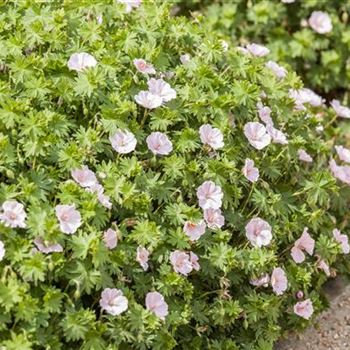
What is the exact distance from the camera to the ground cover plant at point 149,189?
9.79 ft

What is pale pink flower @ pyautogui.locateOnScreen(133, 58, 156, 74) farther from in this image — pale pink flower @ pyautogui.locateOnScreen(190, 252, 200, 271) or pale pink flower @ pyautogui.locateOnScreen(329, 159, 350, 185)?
pale pink flower @ pyautogui.locateOnScreen(329, 159, 350, 185)

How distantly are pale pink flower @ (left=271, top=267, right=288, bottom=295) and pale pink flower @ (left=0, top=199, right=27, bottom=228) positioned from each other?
3.32ft

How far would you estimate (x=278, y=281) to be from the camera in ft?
11.4

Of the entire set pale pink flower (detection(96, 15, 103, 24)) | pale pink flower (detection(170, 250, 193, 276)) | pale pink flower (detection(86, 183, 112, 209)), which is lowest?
pale pink flower (detection(170, 250, 193, 276))

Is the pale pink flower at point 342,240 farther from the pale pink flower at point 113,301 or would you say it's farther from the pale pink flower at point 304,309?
the pale pink flower at point 113,301

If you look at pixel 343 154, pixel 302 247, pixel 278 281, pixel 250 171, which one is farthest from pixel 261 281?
pixel 343 154

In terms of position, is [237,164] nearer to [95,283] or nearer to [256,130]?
[256,130]

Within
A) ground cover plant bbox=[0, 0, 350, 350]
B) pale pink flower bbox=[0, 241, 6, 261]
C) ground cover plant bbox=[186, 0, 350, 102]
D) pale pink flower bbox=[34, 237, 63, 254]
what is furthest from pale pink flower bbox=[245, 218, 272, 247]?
ground cover plant bbox=[186, 0, 350, 102]

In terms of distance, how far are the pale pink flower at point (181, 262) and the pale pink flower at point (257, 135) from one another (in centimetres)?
59

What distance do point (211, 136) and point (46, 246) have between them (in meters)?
0.82

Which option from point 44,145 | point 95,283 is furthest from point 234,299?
point 44,145

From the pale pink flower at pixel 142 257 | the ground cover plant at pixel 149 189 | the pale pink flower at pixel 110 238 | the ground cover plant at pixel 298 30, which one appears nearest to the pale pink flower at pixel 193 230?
the ground cover plant at pixel 149 189

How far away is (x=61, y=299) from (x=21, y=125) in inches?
24.6

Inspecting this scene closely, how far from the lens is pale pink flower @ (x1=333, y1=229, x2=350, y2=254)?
3822mm
